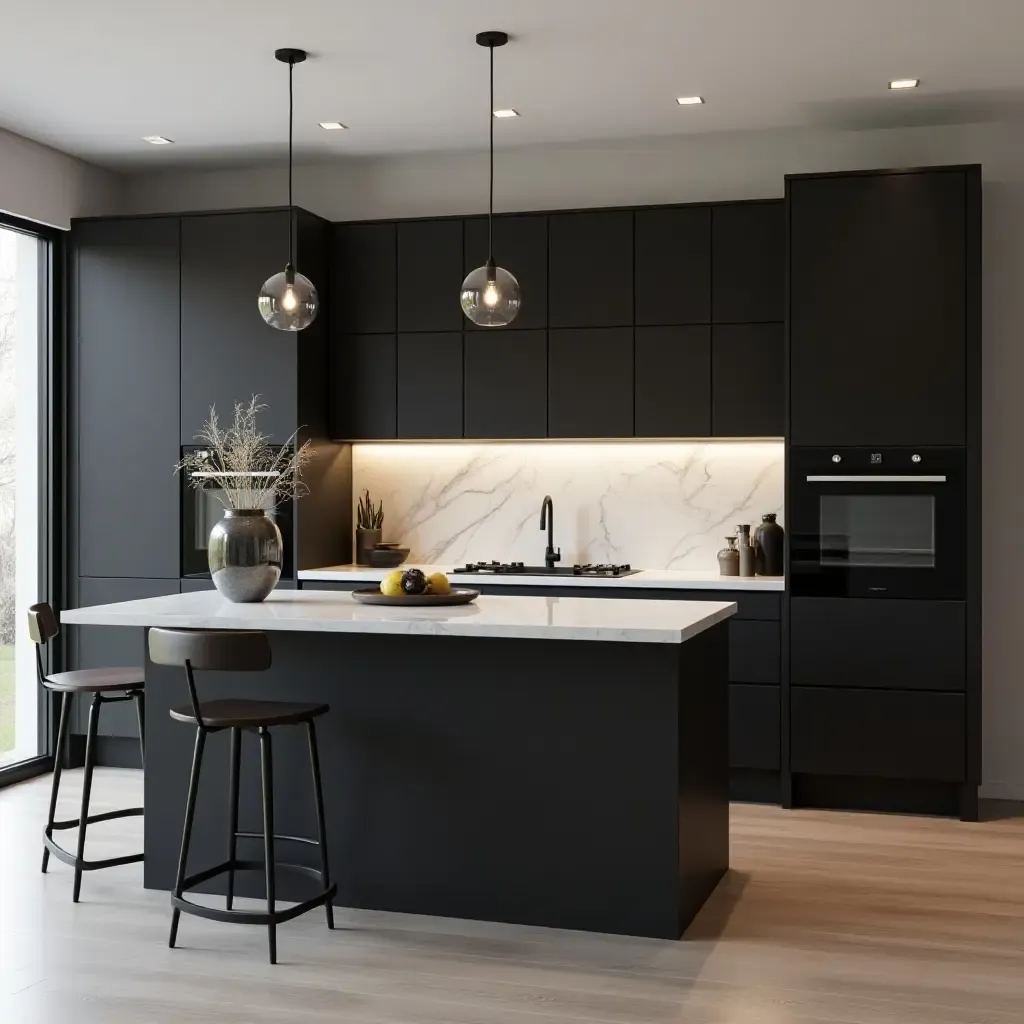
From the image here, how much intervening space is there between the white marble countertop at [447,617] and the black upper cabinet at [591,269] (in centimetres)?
178

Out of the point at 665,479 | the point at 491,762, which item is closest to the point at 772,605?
the point at 665,479

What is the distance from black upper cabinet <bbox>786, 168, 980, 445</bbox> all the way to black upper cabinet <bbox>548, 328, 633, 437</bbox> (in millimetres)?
767

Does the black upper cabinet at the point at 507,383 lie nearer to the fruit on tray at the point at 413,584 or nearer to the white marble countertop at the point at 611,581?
the white marble countertop at the point at 611,581

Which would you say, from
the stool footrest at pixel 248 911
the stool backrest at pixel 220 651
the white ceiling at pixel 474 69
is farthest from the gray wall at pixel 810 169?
the stool backrest at pixel 220 651

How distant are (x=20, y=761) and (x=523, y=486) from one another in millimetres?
2652

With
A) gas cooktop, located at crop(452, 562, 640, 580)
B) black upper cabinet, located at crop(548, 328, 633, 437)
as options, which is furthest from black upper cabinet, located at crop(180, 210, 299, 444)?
black upper cabinet, located at crop(548, 328, 633, 437)

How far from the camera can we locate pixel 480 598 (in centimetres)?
454

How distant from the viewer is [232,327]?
5.99m

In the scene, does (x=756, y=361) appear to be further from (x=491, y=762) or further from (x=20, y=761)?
(x=20, y=761)

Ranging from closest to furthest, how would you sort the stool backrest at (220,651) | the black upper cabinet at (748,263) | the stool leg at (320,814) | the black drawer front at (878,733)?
the stool backrest at (220,651) < the stool leg at (320,814) < the black drawer front at (878,733) < the black upper cabinet at (748,263)

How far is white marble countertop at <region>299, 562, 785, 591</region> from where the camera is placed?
5.45 metres

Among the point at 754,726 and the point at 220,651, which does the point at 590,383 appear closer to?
the point at 754,726

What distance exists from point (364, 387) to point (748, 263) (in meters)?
1.85

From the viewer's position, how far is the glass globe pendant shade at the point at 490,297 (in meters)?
4.26
